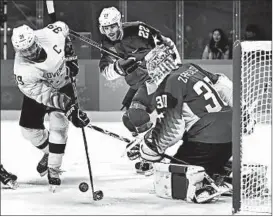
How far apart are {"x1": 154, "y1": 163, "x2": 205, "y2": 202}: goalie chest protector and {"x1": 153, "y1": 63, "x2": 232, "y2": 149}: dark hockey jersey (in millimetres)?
142

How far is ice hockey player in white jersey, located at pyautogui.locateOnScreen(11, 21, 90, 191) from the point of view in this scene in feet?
9.86

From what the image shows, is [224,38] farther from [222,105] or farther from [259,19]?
[222,105]

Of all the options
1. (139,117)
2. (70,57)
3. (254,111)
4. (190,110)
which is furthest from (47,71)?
(254,111)

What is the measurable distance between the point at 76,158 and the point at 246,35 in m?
3.29

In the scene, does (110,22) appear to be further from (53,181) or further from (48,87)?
(53,181)

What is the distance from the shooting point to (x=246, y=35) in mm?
6859

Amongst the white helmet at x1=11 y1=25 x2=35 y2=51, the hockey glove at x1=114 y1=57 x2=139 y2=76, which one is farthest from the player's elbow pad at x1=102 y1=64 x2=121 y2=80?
the white helmet at x1=11 y1=25 x2=35 y2=51

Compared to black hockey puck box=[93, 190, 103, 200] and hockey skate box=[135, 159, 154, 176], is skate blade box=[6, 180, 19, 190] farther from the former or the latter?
hockey skate box=[135, 159, 154, 176]

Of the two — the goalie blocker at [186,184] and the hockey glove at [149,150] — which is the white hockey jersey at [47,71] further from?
the goalie blocker at [186,184]

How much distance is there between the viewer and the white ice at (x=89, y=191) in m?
2.65

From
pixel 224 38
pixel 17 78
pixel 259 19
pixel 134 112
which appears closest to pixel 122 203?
pixel 134 112

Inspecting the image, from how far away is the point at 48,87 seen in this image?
310 cm

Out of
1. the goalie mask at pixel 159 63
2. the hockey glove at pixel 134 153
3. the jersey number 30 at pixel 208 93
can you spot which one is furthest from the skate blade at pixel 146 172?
the jersey number 30 at pixel 208 93

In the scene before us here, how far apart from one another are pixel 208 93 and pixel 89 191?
A: 72cm
